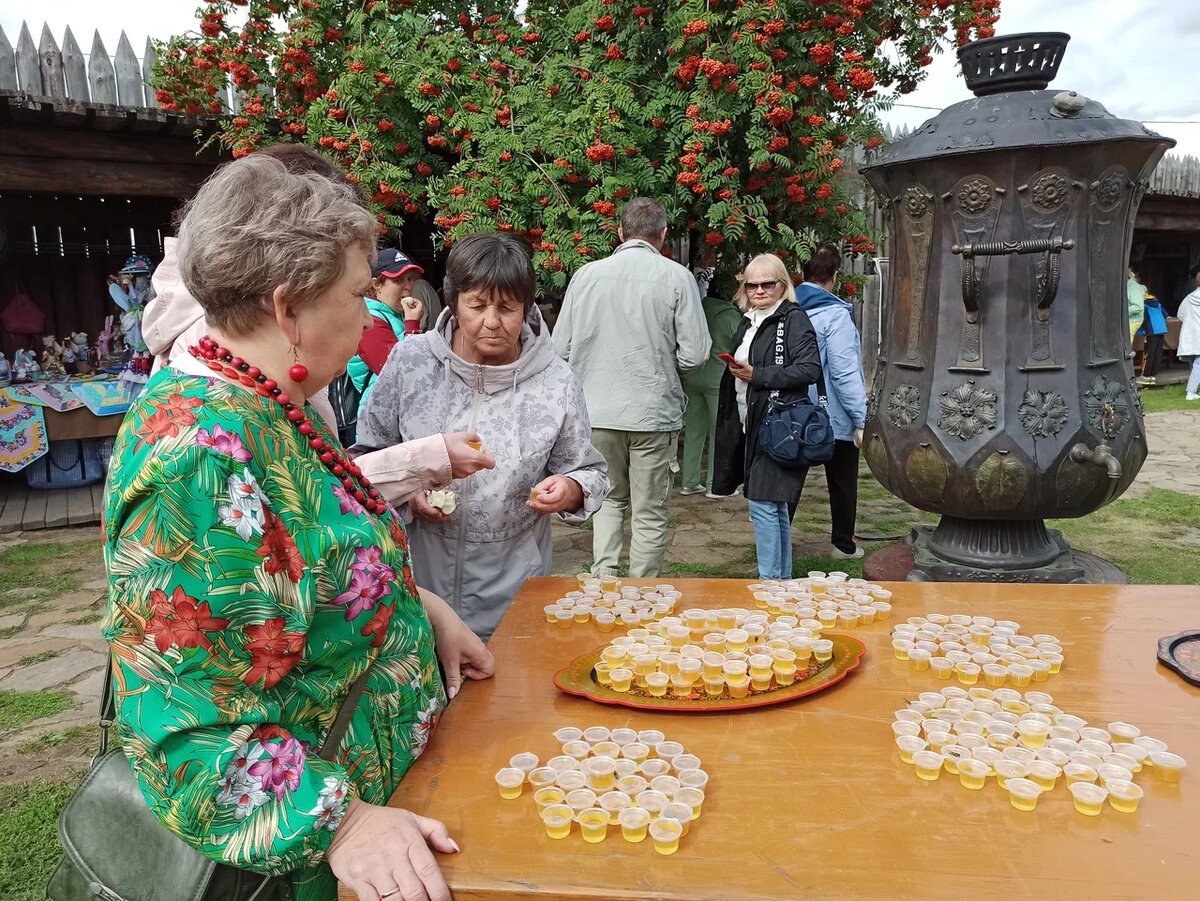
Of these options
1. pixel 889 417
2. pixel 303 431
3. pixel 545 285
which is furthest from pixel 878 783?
pixel 545 285

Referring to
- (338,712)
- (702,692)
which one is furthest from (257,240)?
(702,692)

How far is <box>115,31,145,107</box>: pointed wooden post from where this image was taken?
7203mm

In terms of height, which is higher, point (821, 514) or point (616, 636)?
point (616, 636)

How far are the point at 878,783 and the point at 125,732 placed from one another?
109 cm

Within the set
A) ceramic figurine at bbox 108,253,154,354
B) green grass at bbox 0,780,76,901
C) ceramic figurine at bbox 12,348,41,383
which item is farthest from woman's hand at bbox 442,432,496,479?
ceramic figurine at bbox 12,348,41,383

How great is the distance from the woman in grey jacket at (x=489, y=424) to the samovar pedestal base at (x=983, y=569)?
1.91m

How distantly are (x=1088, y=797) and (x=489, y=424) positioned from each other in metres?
1.73

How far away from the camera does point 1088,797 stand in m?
1.34

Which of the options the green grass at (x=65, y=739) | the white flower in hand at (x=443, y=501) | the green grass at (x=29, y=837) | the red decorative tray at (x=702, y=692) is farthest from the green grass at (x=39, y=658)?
the red decorative tray at (x=702, y=692)

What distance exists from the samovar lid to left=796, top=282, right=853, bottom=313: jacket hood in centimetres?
143

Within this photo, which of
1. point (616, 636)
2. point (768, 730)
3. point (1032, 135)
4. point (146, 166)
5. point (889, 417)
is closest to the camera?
point (768, 730)

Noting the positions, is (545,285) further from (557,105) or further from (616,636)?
(616,636)

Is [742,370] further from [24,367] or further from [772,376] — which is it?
[24,367]

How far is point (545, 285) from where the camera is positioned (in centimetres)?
657
